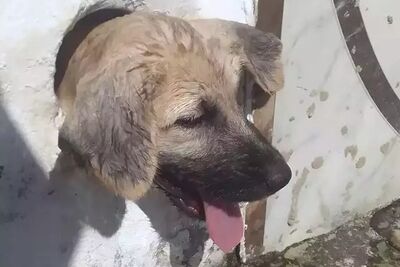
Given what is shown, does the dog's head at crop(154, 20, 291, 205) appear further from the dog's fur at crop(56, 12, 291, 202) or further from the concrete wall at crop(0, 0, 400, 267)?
the concrete wall at crop(0, 0, 400, 267)

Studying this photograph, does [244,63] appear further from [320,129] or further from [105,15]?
[320,129]

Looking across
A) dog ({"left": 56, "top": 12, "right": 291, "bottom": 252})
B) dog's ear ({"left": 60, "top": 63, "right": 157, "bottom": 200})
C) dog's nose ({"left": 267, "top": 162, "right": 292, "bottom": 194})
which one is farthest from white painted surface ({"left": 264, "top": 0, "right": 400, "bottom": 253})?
dog's ear ({"left": 60, "top": 63, "right": 157, "bottom": 200})

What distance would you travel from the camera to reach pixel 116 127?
8.57 feet

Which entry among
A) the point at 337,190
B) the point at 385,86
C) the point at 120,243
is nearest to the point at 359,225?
the point at 337,190

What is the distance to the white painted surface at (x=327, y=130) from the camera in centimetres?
340

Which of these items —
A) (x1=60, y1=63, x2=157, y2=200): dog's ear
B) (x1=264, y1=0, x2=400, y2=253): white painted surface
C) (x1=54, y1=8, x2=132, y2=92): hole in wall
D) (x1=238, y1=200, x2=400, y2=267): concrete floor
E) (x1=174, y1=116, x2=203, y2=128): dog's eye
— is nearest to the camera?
(x1=60, y1=63, x2=157, y2=200): dog's ear

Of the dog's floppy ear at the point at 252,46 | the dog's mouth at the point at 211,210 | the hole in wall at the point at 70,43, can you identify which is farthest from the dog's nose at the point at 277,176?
the hole in wall at the point at 70,43

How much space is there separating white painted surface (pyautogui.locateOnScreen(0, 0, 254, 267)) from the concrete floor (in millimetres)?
598

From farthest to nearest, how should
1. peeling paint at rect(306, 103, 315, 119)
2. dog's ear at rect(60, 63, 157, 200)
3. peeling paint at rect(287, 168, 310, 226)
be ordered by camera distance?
peeling paint at rect(287, 168, 310, 226) < peeling paint at rect(306, 103, 315, 119) < dog's ear at rect(60, 63, 157, 200)

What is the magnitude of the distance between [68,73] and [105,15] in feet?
1.05

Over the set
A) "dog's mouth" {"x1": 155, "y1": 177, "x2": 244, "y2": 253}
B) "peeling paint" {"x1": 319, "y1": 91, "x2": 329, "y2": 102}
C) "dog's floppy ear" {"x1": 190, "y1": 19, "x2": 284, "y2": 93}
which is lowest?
"dog's mouth" {"x1": 155, "y1": 177, "x2": 244, "y2": 253}

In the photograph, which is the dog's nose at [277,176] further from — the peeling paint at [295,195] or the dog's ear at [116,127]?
the peeling paint at [295,195]

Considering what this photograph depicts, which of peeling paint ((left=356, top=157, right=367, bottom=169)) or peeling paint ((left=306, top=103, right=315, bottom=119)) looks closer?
peeling paint ((left=306, top=103, right=315, bottom=119))

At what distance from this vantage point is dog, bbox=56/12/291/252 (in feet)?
8.59
